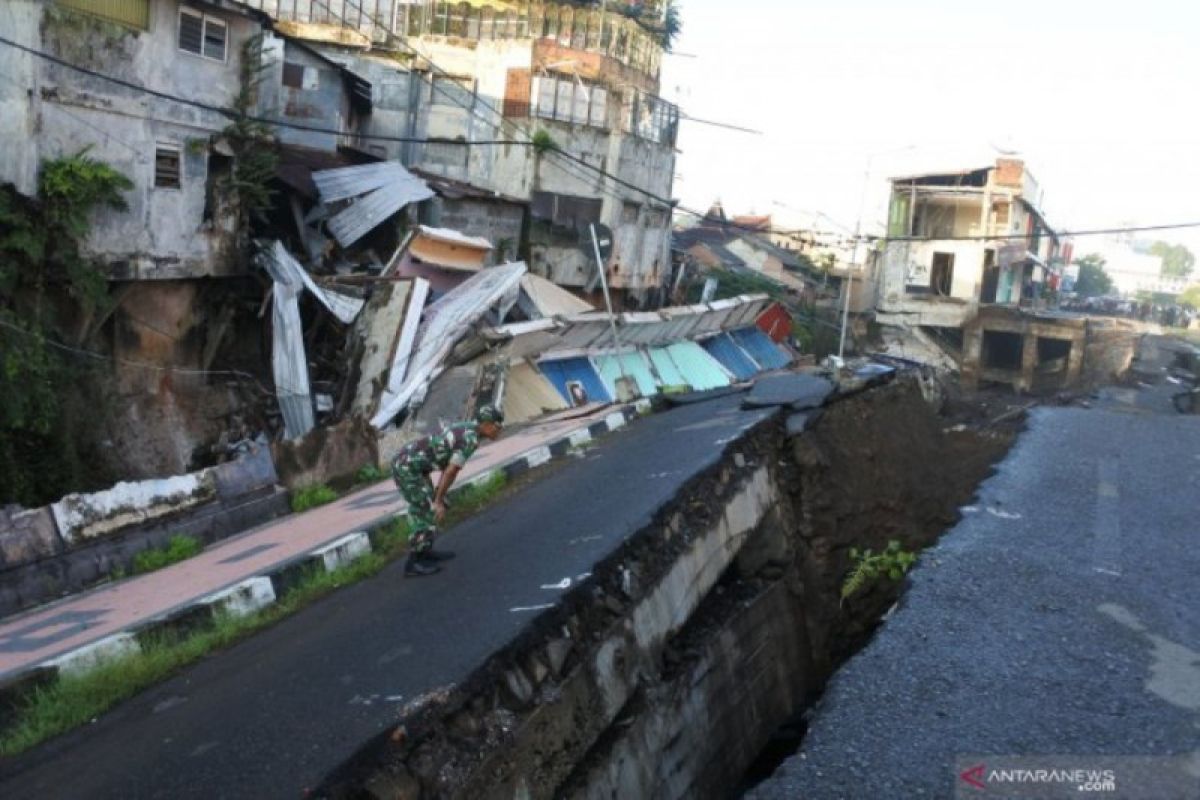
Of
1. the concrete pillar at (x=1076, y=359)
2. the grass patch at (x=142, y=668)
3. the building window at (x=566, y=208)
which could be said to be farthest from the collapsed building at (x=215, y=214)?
the concrete pillar at (x=1076, y=359)

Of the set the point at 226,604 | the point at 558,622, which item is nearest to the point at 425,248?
the point at 226,604

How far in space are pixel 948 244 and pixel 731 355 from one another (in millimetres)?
18926

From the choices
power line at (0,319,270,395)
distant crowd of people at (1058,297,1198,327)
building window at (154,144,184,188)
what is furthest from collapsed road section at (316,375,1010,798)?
distant crowd of people at (1058,297,1198,327)

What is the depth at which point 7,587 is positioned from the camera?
954cm

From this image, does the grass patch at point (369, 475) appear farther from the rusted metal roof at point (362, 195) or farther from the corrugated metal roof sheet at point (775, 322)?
the corrugated metal roof sheet at point (775, 322)

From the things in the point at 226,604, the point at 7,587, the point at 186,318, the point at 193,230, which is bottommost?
the point at 7,587

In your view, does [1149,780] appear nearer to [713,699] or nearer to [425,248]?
[713,699]

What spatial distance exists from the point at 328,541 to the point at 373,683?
356cm

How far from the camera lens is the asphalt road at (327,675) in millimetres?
5047

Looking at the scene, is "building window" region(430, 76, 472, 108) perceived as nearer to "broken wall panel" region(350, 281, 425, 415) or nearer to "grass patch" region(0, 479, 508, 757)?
"broken wall panel" region(350, 281, 425, 415)

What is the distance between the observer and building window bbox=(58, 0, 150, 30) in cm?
1455

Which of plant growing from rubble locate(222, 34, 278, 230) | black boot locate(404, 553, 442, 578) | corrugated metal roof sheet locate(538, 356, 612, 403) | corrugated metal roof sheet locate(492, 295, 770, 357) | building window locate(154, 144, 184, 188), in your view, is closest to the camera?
black boot locate(404, 553, 442, 578)

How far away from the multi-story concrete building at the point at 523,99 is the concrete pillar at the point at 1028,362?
1418cm

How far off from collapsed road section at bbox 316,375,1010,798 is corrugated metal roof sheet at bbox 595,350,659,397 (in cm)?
453
